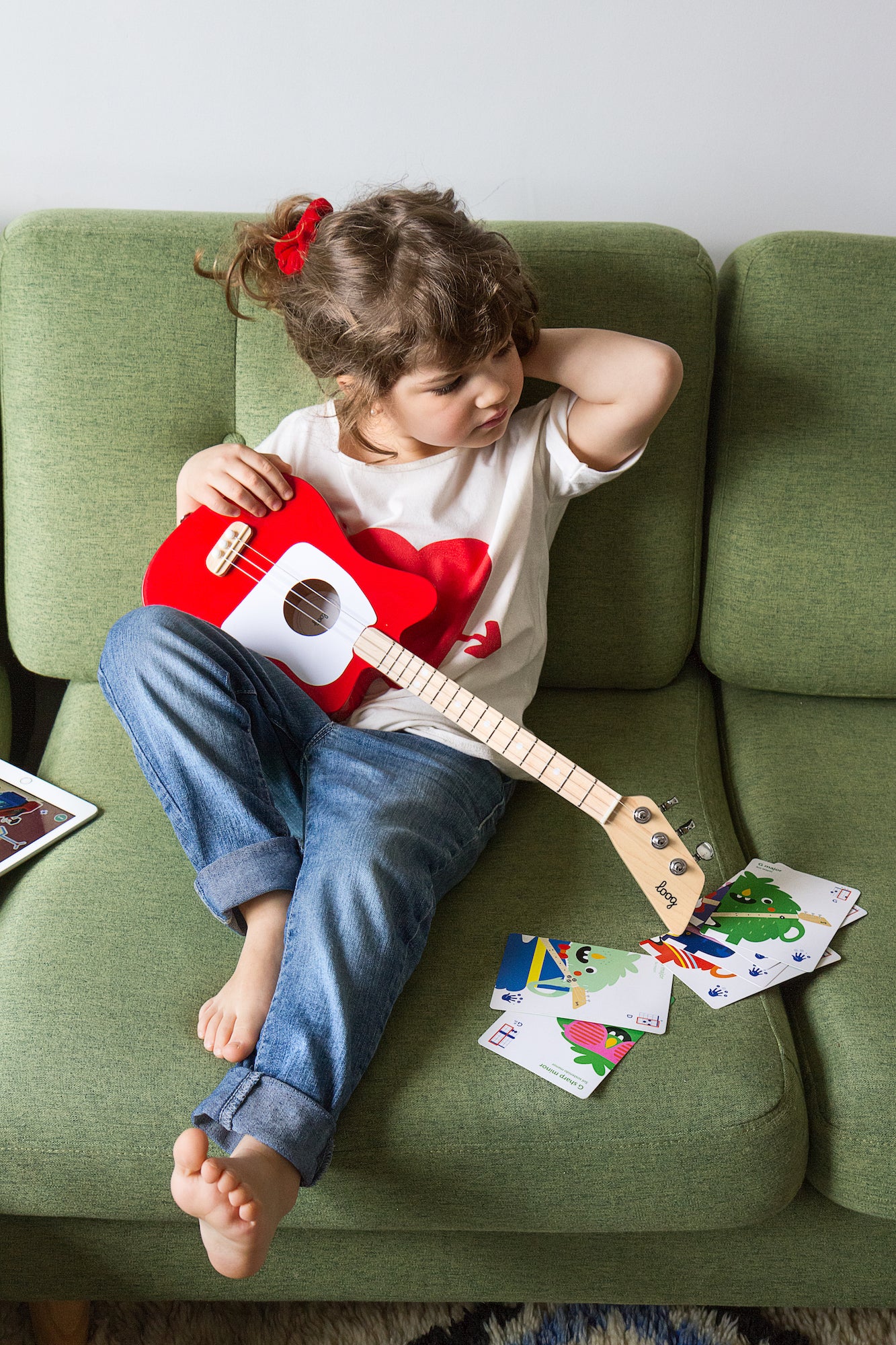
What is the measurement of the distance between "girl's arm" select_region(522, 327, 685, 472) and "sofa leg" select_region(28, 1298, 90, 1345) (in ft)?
3.73

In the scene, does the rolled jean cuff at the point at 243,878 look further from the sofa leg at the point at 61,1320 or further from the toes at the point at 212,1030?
the sofa leg at the point at 61,1320

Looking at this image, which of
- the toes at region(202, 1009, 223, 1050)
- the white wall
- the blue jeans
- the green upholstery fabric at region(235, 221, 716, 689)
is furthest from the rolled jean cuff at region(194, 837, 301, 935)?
the white wall

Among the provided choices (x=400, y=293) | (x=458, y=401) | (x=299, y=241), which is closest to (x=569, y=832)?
(x=458, y=401)

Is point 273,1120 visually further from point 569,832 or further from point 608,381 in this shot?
point 608,381

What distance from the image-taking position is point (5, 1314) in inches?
45.7

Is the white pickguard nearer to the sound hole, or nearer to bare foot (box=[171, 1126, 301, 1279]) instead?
the sound hole

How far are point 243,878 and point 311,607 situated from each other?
14.0 inches

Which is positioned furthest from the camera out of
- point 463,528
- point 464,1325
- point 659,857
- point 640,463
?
point 640,463

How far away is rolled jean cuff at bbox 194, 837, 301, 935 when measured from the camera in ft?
3.38

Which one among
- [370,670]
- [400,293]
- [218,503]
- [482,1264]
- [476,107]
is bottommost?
[482,1264]

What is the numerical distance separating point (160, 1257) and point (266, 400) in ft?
3.37

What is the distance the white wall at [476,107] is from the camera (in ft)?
4.57

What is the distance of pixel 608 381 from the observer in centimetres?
120

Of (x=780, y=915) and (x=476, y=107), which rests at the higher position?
(x=476, y=107)
